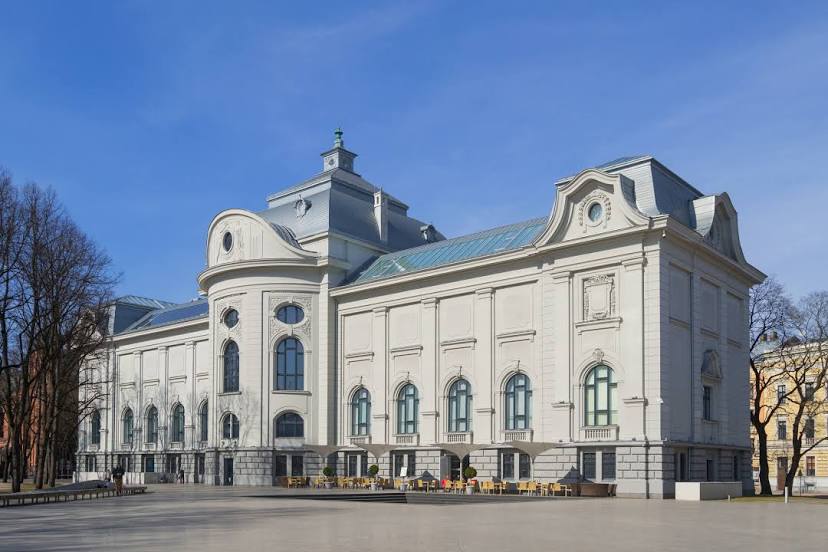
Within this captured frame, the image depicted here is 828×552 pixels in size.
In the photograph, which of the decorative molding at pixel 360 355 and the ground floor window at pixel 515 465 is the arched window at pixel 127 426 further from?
the ground floor window at pixel 515 465

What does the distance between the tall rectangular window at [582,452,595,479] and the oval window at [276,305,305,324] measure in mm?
23254

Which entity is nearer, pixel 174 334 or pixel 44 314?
pixel 44 314

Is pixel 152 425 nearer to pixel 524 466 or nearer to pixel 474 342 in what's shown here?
pixel 474 342

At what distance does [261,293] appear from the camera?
61.2m

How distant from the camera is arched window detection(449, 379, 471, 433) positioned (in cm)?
5366

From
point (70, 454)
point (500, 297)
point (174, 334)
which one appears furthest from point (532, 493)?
point (70, 454)

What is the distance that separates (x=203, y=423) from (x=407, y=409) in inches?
795

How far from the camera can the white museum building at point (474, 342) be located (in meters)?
45.7

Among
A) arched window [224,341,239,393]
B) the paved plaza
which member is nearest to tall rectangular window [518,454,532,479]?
the paved plaza

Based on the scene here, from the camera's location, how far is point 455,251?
57.2m

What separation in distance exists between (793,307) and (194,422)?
43.4 metres

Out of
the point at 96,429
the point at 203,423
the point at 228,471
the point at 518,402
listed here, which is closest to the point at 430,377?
the point at 518,402

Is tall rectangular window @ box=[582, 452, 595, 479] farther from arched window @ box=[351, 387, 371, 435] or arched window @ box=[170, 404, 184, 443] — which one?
arched window @ box=[170, 404, 184, 443]

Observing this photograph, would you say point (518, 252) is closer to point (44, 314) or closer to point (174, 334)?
point (44, 314)
